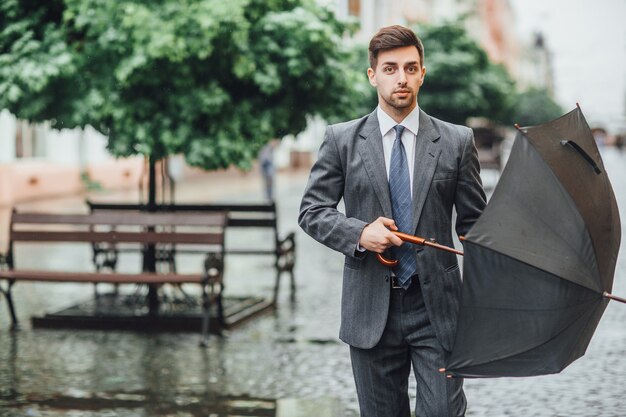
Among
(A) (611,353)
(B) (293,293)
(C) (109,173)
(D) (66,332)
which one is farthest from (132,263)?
(C) (109,173)

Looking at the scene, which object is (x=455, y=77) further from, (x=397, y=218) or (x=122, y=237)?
(x=397, y=218)

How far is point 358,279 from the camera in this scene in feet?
12.8

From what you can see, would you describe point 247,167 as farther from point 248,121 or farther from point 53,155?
point 53,155

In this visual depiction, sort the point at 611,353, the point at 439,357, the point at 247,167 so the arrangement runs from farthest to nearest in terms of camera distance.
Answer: the point at 247,167 < the point at 611,353 < the point at 439,357

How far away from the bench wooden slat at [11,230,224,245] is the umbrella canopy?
18.2ft

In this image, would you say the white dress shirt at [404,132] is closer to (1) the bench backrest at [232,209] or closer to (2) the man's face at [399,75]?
(2) the man's face at [399,75]

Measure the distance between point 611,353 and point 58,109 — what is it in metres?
4.93

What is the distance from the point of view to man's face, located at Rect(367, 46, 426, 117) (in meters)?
3.77

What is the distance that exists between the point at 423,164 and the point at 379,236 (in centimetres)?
38

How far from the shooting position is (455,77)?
81.5 ft

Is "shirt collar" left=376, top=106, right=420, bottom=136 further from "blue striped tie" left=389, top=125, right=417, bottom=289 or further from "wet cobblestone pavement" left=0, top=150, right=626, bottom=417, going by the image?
"wet cobblestone pavement" left=0, top=150, right=626, bottom=417

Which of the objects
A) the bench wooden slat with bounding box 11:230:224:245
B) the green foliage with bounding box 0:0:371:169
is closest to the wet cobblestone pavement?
the bench wooden slat with bounding box 11:230:224:245

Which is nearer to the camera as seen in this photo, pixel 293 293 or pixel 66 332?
pixel 66 332

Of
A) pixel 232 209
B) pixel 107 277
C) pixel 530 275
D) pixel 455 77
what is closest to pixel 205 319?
pixel 107 277
